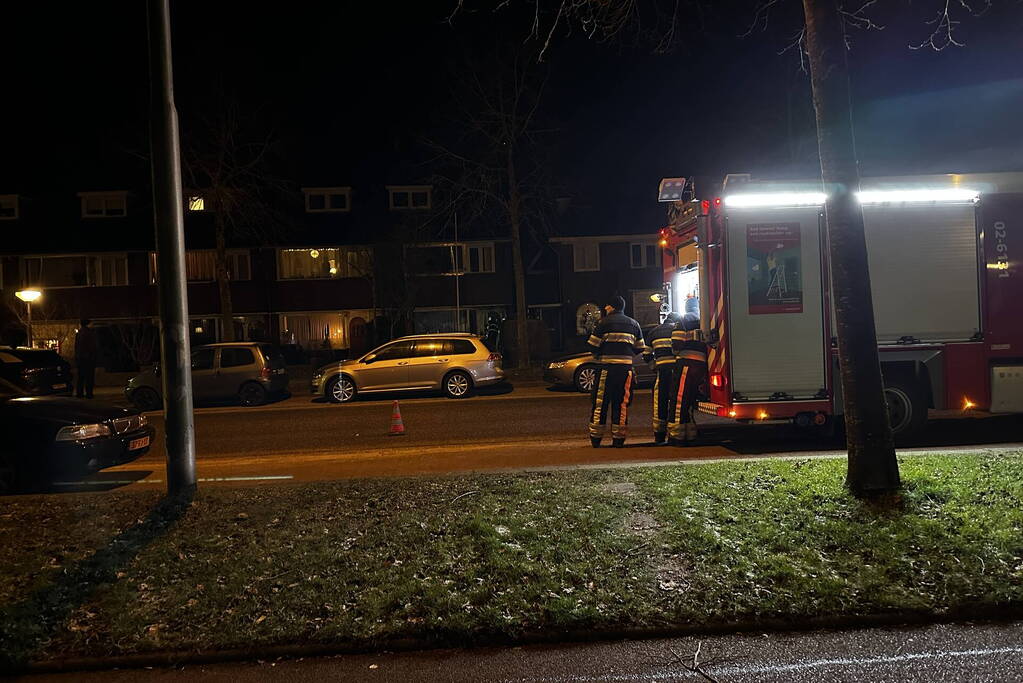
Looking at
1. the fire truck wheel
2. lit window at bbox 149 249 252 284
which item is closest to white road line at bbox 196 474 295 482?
the fire truck wheel

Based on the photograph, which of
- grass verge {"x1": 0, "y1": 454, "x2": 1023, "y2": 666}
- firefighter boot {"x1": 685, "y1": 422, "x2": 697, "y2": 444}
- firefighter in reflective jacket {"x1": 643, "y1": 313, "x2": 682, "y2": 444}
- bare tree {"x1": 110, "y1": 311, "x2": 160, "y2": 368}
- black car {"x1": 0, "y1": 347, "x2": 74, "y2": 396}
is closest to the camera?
grass verge {"x1": 0, "y1": 454, "x2": 1023, "y2": 666}

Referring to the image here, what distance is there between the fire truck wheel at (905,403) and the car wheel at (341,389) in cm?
1201

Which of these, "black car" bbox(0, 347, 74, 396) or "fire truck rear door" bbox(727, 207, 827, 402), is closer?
"fire truck rear door" bbox(727, 207, 827, 402)

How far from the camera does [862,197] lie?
9.73 m

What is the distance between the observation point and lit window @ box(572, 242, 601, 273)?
37.6 metres

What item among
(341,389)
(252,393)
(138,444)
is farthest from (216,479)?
(252,393)

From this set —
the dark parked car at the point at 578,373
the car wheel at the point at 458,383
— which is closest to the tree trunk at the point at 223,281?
the car wheel at the point at 458,383

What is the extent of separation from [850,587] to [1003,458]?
395cm

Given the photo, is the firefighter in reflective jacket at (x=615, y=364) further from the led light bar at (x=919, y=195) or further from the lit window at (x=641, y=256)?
the lit window at (x=641, y=256)

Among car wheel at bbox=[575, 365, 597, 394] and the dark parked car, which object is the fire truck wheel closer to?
the dark parked car

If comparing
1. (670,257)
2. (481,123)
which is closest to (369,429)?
(670,257)

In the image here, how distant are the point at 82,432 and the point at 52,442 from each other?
0.30m

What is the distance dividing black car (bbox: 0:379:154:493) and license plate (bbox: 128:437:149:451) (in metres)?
0.07

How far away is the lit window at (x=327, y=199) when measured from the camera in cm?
3775
